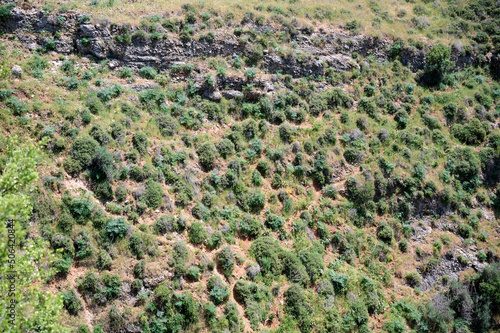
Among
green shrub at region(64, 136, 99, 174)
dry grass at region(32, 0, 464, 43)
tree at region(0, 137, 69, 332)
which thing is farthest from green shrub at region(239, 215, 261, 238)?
dry grass at region(32, 0, 464, 43)

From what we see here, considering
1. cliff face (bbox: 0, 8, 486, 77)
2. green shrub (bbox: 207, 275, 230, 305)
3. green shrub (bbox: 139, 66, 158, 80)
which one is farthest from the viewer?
green shrub (bbox: 139, 66, 158, 80)

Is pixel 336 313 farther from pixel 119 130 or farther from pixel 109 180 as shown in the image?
pixel 119 130

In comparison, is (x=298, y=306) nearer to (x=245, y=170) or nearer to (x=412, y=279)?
(x=412, y=279)

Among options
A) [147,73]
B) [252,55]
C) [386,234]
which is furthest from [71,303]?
[252,55]

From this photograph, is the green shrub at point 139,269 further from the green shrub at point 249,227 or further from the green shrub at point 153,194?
the green shrub at point 249,227

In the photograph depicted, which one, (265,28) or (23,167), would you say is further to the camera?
(265,28)

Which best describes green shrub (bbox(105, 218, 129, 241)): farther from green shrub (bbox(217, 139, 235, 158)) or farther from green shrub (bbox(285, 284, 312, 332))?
green shrub (bbox(285, 284, 312, 332))

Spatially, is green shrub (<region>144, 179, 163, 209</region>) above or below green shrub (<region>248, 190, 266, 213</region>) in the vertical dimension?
above

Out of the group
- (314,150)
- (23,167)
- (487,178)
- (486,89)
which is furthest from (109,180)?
(486,89)

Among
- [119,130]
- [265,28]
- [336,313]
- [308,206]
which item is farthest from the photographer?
[265,28]
